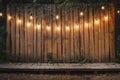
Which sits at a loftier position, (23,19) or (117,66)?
(23,19)

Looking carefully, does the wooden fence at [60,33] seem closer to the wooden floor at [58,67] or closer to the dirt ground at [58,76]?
the wooden floor at [58,67]

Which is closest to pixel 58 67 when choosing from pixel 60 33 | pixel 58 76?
pixel 58 76

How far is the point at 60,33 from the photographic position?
1090 centimetres

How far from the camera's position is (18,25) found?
1084 centimetres

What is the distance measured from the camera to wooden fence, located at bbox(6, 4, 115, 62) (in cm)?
1085

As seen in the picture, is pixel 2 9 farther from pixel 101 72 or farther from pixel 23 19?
pixel 101 72

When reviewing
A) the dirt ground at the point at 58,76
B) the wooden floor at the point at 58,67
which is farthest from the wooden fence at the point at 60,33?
the dirt ground at the point at 58,76

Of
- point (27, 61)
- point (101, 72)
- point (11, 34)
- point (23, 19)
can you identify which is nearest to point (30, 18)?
point (23, 19)

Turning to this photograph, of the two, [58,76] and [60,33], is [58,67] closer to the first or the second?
[58,76]

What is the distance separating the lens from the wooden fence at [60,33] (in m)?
10.9

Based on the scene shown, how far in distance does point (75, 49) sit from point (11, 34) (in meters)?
2.61

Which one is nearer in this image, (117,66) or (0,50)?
(117,66)

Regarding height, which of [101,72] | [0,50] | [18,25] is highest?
[18,25]

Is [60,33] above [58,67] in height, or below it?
above
